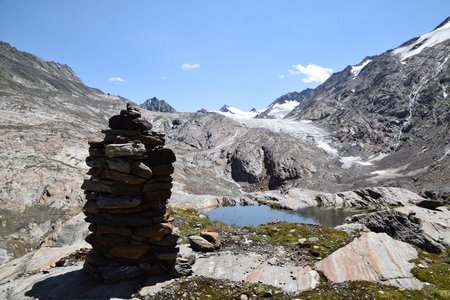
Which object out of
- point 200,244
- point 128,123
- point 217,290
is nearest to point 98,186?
point 128,123

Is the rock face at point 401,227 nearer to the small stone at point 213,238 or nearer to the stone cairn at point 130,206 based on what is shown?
the small stone at point 213,238

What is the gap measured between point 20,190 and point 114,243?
40.6 meters

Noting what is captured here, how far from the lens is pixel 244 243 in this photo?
21938mm

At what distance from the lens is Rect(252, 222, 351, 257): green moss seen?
20062mm

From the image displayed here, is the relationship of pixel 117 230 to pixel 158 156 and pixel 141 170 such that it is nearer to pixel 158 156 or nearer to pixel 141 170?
pixel 141 170

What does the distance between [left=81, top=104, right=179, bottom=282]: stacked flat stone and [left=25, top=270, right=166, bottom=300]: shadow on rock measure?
39 cm

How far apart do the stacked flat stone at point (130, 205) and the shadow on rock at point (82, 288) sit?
1.29 feet

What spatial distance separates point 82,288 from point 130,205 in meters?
4.33

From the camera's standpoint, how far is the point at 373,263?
57.7 ft

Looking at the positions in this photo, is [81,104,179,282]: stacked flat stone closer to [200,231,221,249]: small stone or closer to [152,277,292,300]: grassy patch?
[152,277,292,300]: grassy patch

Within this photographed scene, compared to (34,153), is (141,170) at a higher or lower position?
lower

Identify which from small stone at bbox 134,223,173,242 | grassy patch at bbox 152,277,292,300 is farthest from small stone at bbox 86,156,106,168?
grassy patch at bbox 152,277,292,300

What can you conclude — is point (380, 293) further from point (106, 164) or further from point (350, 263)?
point (106, 164)

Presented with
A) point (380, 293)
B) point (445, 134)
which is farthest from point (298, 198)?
point (445, 134)
